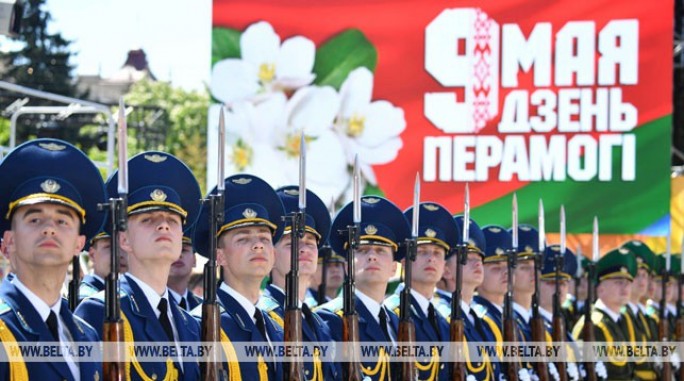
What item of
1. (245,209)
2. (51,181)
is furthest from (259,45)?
(51,181)

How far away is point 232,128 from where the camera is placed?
15336 mm

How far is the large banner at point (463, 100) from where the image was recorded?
14391 millimetres

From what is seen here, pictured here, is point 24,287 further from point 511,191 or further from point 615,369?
point 511,191

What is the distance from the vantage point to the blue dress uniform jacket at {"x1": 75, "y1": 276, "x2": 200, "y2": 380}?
4777mm

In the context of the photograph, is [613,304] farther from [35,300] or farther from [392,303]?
[35,300]

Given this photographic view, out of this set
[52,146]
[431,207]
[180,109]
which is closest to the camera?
[52,146]

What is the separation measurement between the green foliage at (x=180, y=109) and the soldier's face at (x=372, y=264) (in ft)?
95.4

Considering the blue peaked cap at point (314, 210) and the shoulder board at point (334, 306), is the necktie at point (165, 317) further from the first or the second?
the shoulder board at point (334, 306)

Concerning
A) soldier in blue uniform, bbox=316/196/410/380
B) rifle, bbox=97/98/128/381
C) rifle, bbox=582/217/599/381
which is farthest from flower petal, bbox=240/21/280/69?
rifle, bbox=97/98/128/381

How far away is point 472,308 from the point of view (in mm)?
8188

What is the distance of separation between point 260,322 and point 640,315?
6500 millimetres

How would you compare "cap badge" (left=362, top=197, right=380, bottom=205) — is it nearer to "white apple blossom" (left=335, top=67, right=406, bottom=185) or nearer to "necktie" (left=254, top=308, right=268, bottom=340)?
"necktie" (left=254, top=308, right=268, bottom=340)

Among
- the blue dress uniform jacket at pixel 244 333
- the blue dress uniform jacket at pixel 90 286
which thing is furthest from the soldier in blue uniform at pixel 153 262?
the blue dress uniform jacket at pixel 90 286

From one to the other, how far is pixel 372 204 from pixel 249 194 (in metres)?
1.43
